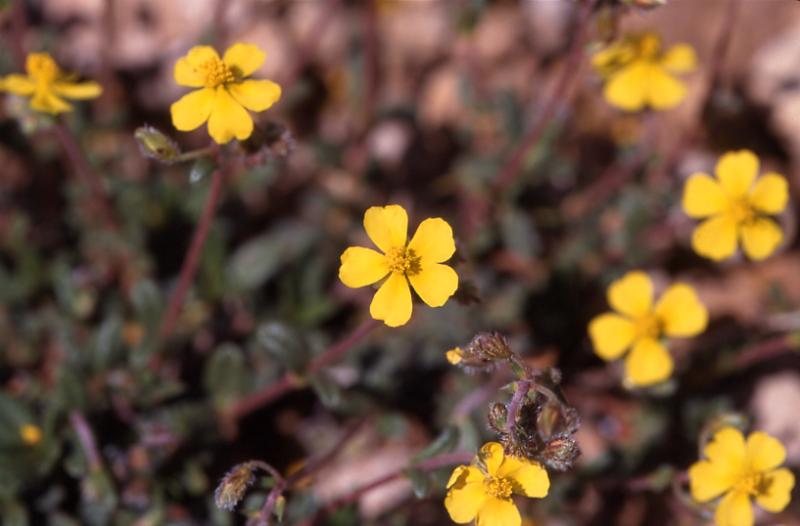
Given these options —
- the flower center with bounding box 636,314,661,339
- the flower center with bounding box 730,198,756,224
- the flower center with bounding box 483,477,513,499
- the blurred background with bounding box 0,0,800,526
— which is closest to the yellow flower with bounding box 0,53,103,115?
the blurred background with bounding box 0,0,800,526

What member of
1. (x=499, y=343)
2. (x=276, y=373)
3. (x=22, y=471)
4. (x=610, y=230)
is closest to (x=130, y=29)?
(x=276, y=373)

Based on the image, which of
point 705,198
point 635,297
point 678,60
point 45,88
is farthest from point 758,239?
point 45,88

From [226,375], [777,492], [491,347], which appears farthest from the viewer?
[226,375]

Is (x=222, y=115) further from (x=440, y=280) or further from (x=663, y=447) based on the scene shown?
(x=663, y=447)

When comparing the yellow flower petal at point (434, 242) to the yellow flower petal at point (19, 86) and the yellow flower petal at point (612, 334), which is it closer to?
the yellow flower petal at point (612, 334)

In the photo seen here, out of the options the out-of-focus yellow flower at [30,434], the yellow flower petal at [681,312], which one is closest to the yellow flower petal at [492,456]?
the yellow flower petal at [681,312]

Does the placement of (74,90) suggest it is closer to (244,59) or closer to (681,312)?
(244,59)
